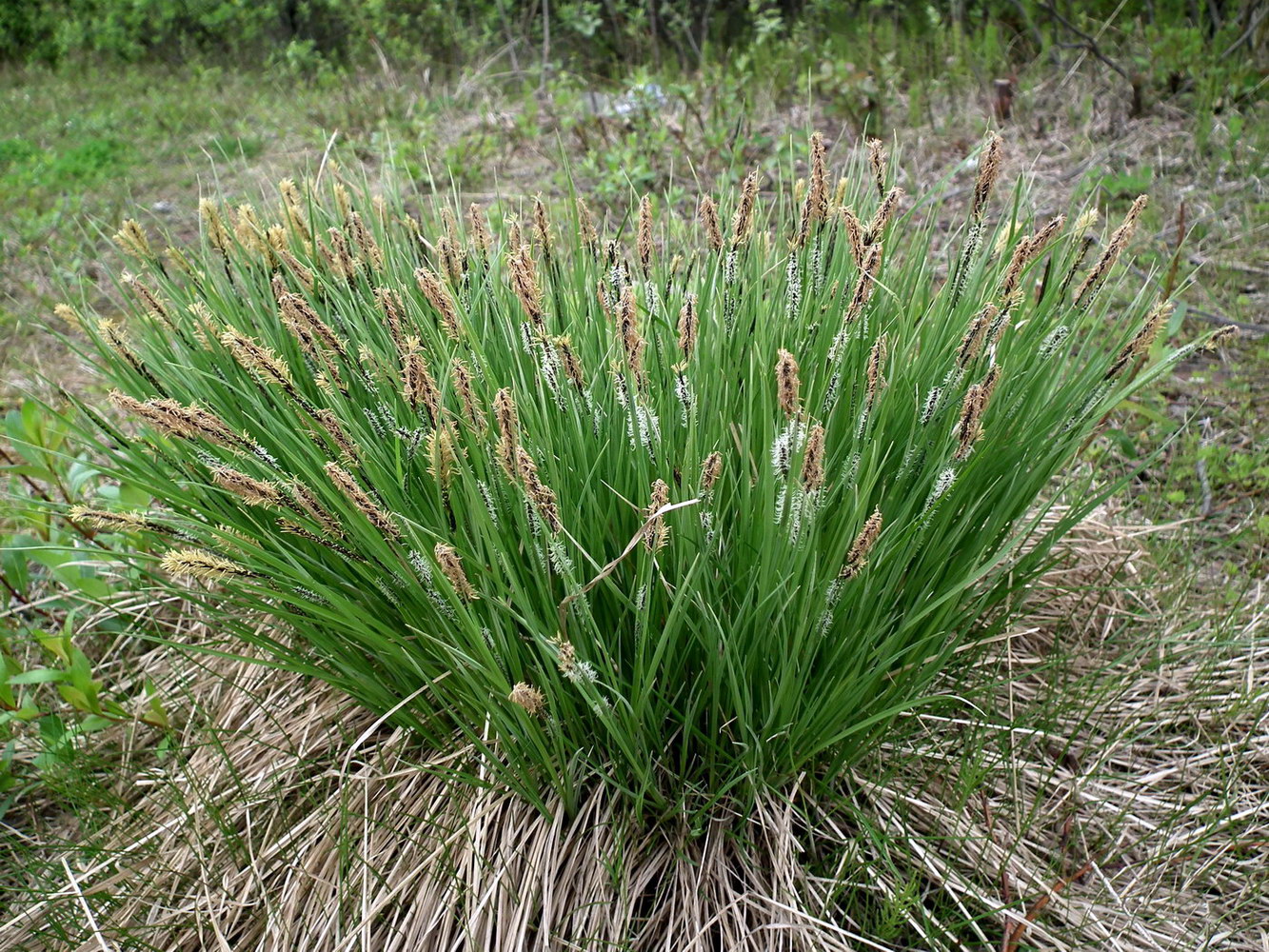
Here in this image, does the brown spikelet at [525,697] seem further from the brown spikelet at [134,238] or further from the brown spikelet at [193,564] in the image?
the brown spikelet at [134,238]

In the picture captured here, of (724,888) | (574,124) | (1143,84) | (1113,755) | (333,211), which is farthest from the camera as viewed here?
(574,124)

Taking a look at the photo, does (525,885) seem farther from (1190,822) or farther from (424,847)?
(1190,822)

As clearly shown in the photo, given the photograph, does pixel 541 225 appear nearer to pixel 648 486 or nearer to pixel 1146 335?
pixel 648 486

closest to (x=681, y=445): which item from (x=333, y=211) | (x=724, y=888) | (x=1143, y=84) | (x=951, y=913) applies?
(x=724, y=888)

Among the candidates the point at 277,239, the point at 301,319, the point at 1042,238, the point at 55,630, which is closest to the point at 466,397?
the point at 301,319

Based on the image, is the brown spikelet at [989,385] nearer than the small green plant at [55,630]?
Yes

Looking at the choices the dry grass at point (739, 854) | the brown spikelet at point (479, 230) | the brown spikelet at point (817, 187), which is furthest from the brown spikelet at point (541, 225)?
the dry grass at point (739, 854)

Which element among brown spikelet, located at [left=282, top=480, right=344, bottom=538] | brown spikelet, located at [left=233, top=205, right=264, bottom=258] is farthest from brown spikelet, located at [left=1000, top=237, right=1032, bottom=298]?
brown spikelet, located at [left=233, top=205, right=264, bottom=258]

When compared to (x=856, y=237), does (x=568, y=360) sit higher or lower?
lower
